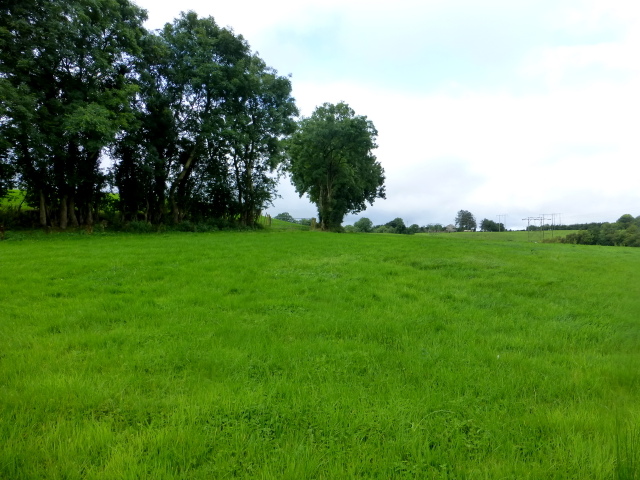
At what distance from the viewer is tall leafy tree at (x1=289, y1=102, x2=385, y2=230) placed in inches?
1506

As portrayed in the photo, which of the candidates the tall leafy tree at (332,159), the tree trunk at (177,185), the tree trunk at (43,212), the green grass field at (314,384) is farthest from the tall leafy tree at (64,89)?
the tall leafy tree at (332,159)

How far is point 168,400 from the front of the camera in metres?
2.99

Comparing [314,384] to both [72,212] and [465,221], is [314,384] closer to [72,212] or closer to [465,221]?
[72,212]

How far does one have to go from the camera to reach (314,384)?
3.32 m

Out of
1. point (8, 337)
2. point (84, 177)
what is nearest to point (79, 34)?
point (84, 177)

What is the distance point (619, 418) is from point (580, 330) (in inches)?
110

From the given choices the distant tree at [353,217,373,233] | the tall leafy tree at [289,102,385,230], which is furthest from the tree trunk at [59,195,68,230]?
the distant tree at [353,217,373,233]

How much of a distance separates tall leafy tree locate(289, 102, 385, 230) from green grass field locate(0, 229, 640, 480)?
34.1 m

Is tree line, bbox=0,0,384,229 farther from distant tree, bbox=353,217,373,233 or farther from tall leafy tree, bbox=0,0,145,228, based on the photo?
distant tree, bbox=353,217,373,233

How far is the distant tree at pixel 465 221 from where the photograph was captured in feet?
376

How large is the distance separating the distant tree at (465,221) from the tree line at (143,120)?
87.8 meters

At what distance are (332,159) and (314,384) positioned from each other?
3973 centimetres

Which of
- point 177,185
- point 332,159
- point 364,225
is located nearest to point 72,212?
point 177,185

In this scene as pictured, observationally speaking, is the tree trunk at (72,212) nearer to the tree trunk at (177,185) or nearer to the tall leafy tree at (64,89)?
the tall leafy tree at (64,89)
